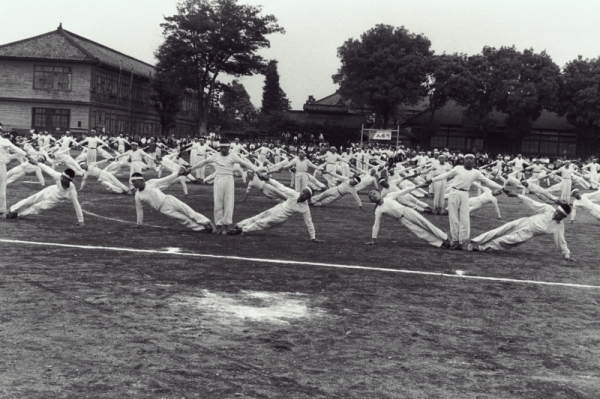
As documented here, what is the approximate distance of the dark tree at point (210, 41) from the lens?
173 ft

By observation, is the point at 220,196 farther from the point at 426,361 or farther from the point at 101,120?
the point at 101,120

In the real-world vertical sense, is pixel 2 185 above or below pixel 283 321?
above

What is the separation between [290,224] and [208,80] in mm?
41844

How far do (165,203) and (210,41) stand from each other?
139 ft

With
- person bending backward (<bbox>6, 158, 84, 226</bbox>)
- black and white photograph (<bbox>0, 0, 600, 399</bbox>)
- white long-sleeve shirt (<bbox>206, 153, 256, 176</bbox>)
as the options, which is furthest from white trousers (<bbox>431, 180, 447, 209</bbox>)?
person bending backward (<bbox>6, 158, 84, 226</bbox>)

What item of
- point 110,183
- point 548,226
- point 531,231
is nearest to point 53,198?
point 110,183

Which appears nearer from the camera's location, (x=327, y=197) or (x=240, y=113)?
(x=327, y=197)

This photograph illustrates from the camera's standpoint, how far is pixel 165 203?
507 inches

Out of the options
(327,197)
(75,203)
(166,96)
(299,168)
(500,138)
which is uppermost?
(166,96)

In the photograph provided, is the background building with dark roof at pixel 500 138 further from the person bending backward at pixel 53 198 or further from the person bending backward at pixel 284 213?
the person bending backward at pixel 53 198

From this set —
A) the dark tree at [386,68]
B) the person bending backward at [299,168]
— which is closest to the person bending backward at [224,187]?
the person bending backward at [299,168]

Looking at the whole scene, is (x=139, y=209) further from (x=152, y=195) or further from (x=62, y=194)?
(x=62, y=194)

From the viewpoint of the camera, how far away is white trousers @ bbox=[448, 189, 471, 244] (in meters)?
12.7

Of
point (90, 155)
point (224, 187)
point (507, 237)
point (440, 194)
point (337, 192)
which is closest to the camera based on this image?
point (507, 237)
